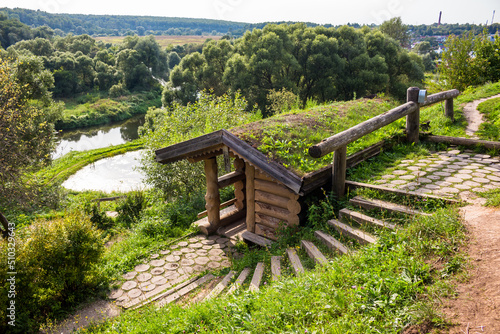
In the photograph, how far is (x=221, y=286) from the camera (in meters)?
6.60

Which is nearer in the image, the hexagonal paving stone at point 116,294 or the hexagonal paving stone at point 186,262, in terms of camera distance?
the hexagonal paving stone at point 116,294

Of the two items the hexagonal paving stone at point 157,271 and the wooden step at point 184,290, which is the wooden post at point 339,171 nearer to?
the wooden step at point 184,290

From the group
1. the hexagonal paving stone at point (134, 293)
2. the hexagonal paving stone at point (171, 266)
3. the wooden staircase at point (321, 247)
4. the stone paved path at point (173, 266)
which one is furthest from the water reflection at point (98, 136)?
the wooden staircase at point (321, 247)

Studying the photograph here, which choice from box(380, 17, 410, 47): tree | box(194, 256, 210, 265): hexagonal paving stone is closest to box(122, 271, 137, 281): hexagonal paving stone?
box(194, 256, 210, 265): hexagonal paving stone

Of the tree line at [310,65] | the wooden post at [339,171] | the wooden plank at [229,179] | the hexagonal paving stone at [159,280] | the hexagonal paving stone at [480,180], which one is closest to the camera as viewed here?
the hexagonal paving stone at [480,180]

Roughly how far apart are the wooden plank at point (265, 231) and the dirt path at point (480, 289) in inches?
170

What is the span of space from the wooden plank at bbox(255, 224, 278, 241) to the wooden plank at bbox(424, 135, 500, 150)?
4999 mm

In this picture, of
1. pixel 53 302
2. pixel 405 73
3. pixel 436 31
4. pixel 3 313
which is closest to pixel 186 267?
pixel 53 302

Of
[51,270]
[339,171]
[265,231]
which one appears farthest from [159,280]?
[339,171]

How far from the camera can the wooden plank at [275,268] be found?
18.8 feet

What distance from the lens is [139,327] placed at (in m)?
5.46

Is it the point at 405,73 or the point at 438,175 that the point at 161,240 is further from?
the point at 405,73

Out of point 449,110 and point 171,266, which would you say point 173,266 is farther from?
point 449,110

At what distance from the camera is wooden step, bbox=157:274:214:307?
6629 mm
